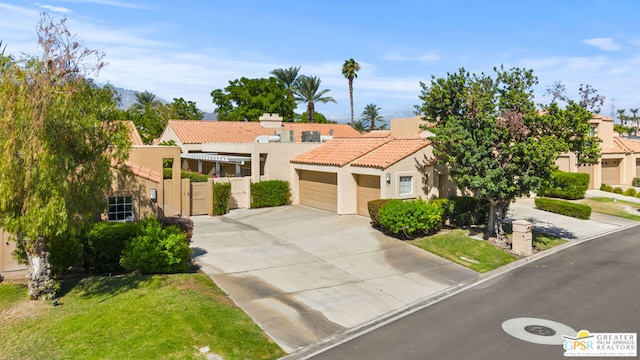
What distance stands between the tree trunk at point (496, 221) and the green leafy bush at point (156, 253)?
41.1ft

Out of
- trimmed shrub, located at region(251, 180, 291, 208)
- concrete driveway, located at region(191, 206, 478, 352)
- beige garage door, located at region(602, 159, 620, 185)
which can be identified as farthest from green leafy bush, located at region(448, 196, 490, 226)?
beige garage door, located at region(602, 159, 620, 185)

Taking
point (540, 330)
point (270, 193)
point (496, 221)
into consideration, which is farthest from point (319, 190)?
point (540, 330)

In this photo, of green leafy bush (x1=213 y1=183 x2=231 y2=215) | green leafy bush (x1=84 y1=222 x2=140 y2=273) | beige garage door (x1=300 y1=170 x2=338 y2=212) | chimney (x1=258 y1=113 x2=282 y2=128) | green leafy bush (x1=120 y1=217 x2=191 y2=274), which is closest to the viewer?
green leafy bush (x1=120 y1=217 x2=191 y2=274)

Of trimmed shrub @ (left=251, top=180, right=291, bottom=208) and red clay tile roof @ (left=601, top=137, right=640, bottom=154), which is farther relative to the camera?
red clay tile roof @ (left=601, top=137, right=640, bottom=154)

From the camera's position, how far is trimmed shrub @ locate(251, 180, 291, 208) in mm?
27078

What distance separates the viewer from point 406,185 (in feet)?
75.8

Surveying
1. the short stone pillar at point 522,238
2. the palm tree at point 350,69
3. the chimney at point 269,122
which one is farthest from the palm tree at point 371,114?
the short stone pillar at point 522,238

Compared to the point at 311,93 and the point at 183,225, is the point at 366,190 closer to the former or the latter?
the point at 183,225

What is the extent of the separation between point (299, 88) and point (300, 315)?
Result: 53.1 metres

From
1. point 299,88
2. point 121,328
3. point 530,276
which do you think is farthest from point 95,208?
Answer: point 299,88

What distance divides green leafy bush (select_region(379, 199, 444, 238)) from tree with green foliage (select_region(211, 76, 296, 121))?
42.4 meters

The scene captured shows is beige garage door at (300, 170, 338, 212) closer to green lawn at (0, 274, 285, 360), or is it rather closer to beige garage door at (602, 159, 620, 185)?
green lawn at (0, 274, 285, 360)

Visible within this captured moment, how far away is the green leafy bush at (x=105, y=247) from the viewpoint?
1367cm

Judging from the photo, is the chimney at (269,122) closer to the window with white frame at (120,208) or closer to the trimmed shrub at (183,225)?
the window with white frame at (120,208)
